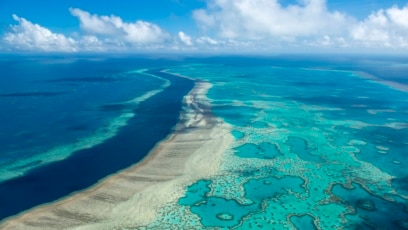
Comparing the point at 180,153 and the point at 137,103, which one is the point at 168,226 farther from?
the point at 137,103

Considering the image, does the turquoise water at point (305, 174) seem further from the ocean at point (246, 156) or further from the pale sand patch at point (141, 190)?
the pale sand patch at point (141, 190)

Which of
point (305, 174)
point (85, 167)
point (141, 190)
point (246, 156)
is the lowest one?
point (141, 190)

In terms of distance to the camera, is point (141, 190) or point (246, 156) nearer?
point (141, 190)

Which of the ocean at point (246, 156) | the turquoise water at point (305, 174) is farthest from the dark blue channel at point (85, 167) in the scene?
the turquoise water at point (305, 174)

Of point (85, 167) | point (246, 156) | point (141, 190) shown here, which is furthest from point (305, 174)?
point (85, 167)

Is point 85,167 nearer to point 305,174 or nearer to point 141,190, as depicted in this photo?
point 141,190

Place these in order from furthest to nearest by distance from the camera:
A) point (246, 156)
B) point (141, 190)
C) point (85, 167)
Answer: point (246, 156), point (85, 167), point (141, 190)

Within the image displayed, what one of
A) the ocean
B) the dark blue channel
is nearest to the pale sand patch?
the ocean
